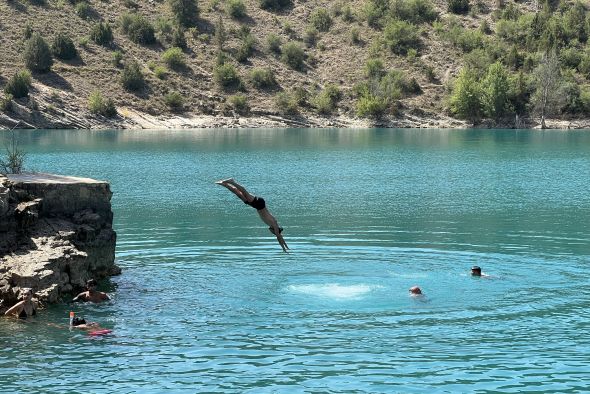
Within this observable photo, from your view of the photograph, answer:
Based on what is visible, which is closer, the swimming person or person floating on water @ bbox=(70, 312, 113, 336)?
person floating on water @ bbox=(70, 312, 113, 336)

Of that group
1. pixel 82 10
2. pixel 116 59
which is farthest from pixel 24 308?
pixel 82 10

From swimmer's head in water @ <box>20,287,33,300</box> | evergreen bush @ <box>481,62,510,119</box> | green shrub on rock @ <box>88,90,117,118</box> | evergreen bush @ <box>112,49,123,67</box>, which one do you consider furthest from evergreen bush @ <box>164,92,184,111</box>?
swimmer's head in water @ <box>20,287,33,300</box>

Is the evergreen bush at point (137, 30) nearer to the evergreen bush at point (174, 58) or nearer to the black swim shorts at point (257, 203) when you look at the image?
the evergreen bush at point (174, 58)

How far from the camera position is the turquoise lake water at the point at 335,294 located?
23625mm

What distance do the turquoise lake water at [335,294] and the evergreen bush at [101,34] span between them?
237 feet

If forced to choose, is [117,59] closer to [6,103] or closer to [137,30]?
[137,30]

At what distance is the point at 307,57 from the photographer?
14488cm

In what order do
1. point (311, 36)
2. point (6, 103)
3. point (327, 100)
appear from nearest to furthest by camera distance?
point (6, 103)
point (327, 100)
point (311, 36)

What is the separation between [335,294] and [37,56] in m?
104

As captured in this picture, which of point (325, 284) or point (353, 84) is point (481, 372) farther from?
point (353, 84)

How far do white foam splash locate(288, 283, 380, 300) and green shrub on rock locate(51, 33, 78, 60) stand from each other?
106m

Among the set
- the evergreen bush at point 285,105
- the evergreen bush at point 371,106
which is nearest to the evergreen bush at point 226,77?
the evergreen bush at point 285,105

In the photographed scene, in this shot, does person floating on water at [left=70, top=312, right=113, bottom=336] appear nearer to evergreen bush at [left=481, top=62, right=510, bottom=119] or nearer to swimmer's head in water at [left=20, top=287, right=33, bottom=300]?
swimmer's head in water at [left=20, top=287, right=33, bottom=300]

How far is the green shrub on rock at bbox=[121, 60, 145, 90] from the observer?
128 meters
